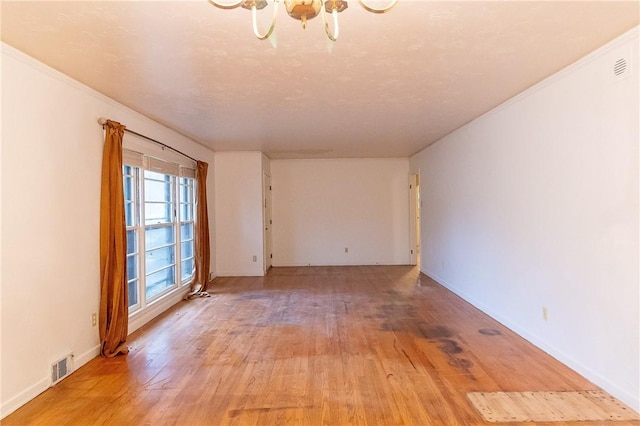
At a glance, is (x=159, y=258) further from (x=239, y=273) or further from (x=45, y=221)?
(x=239, y=273)

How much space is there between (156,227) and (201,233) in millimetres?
1160

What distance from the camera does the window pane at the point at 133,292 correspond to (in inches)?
163

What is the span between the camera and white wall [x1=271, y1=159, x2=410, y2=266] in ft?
27.1

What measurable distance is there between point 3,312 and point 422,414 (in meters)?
2.68

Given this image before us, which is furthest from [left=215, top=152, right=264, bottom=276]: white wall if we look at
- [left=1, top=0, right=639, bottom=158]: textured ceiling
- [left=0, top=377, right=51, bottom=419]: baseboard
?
[left=0, top=377, right=51, bottom=419]: baseboard

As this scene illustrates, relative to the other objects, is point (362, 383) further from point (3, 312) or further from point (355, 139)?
point (355, 139)

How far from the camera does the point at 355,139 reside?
585 centimetres

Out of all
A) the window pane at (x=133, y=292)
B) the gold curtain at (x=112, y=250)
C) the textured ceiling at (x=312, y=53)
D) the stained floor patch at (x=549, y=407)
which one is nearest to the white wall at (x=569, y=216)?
the stained floor patch at (x=549, y=407)

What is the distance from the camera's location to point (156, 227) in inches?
188

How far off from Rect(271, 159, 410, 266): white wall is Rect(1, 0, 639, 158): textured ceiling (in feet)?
12.9

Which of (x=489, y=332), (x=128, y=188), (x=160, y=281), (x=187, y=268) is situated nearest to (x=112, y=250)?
(x=128, y=188)

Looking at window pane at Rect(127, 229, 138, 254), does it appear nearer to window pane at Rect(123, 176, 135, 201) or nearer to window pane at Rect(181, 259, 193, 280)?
window pane at Rect(123, 176, 135, 201)

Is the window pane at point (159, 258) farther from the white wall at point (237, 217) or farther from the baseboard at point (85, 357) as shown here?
the white wall at point (237, 217)

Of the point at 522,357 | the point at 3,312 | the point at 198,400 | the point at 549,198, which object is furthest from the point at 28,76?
the point at 522,357
